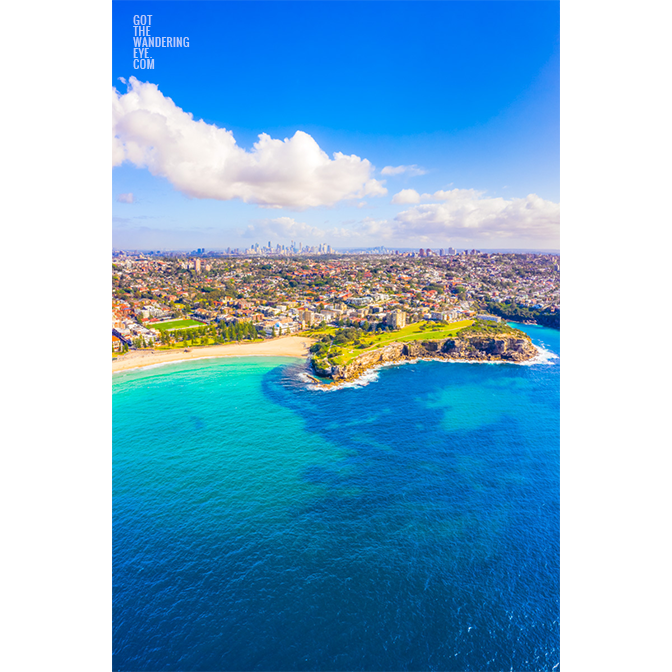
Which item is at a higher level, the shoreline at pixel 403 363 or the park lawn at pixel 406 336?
the park lawn at pixel 406 336

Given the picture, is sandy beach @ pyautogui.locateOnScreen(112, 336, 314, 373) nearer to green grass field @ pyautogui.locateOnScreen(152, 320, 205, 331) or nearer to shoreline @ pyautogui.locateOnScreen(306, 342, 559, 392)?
green grass field @ pyautogui.locateOnScreen(152, 320, 205, 331)

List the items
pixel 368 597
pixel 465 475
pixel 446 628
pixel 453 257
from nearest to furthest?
1. pixel 446 628
2. pixel 368 597
3. pixel 465 475
4. pixel 453 257

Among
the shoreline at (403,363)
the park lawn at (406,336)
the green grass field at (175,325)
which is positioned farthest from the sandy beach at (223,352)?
the shoreline at (403,363)

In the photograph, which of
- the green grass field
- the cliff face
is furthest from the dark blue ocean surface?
the green grass field

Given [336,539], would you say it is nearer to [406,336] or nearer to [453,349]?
[453,349]

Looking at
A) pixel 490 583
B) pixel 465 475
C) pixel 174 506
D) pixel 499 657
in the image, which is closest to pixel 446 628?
pixel 499 657

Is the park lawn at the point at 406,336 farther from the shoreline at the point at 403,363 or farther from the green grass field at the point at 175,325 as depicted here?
the green grass field at the point at 175,325
